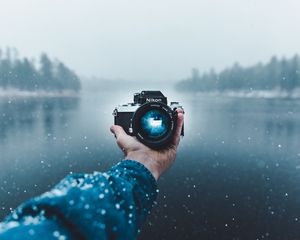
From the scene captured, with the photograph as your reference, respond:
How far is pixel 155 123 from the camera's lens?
1.67 m

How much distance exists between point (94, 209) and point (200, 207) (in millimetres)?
43450

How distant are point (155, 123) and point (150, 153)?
41 cm

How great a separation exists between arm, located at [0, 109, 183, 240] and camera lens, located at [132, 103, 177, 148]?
50 centimetres

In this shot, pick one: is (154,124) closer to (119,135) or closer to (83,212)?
(119,135)

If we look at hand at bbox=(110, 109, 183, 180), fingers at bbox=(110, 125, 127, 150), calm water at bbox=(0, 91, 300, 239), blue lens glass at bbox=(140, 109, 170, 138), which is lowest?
calm water at bbox=(0, 91, 300, 239)

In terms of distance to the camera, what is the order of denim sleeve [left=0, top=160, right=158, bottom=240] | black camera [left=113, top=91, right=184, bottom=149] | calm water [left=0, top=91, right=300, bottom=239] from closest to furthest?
denim sleeve [left=0, top=160, right=158, bottom=240] < black camera [left=113, top=91, right=184, bottom=149] < calm water [left=0, top=91, right=300, bottom=239]

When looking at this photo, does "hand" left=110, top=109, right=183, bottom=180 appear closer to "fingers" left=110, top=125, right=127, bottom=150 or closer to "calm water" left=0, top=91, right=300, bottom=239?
"fingers" left=110, top=125, right=127, bottom=150

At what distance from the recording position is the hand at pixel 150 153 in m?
1.18

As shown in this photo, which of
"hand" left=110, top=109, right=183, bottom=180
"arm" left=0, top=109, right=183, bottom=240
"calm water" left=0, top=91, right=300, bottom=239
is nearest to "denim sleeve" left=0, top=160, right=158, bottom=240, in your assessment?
"arm" left=0, top=109, right=183, bottom=240

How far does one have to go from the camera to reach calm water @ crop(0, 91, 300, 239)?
35844 millimetres

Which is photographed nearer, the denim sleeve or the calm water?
the denim sleeve

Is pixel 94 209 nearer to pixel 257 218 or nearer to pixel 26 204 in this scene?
pixel 26 204

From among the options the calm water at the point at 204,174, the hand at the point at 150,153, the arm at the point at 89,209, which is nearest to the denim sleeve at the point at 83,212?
the arm at the point at 89,209

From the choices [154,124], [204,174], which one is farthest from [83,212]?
[204,174]
